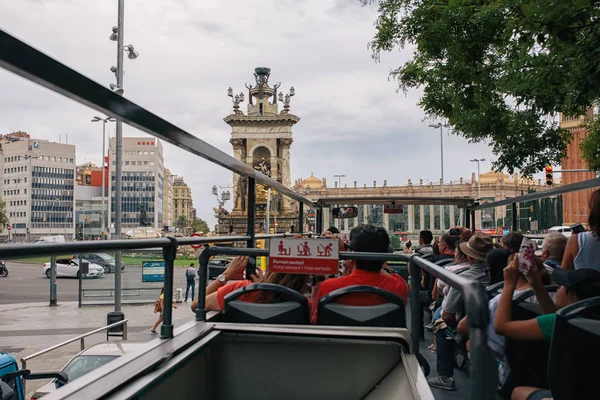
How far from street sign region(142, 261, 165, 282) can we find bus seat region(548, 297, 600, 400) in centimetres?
172

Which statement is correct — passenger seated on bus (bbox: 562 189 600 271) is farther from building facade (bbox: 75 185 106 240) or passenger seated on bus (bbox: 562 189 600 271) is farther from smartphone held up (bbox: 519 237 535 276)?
building facade (bbox: 75 185 106 240)

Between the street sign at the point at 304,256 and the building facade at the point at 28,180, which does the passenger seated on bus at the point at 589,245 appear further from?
the building facade at the point at 28,180

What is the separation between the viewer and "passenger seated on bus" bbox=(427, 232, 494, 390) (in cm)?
322

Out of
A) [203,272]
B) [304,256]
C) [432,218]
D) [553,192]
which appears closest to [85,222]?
[203,272]

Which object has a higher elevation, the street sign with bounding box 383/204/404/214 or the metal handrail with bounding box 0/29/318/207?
the metal handrail with bounding box 0/29/318/207

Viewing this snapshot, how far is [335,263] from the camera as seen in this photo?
2.79 metres

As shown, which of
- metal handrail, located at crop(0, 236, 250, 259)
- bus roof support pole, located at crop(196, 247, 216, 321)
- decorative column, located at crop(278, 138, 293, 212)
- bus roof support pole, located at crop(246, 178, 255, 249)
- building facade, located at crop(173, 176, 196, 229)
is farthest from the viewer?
building facade, located at crop(173, 176, 196, 229)

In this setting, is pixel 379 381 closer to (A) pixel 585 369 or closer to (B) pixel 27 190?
(A) pixel 585 369

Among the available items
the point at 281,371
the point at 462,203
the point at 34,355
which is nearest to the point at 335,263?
the point at 281,371

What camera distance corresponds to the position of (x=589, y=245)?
3.27 meters

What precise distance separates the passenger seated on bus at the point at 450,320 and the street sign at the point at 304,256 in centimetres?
70

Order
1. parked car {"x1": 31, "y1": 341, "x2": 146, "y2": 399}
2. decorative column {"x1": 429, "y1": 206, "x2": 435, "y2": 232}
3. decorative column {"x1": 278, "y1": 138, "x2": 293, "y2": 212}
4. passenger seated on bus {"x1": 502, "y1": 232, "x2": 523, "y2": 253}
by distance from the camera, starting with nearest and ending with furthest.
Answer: parked car {"x1": 31, "y1": 341, "x2": 146, "y2": 399}, passenger seated on bus {"x1": 502, "y1": 232, "x2": 523, "y2": 253}, decorative column {"x1": 278, "y1": 138, "x2": 293, "y2": 212}, decorative column {"x1": 429, "y1": 206, "x2": 435, "y2": 232}

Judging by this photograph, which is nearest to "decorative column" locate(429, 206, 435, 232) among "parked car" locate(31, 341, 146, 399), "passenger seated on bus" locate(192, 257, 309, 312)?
"parked car" locate(31, 341, 146, 399)

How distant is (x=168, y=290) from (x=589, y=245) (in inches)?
103
